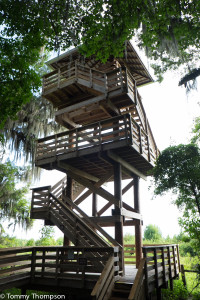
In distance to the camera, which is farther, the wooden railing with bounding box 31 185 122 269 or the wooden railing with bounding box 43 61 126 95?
the wooden railing with bounding box 43 61 126 95

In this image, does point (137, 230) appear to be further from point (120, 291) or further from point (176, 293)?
point (120, 291)

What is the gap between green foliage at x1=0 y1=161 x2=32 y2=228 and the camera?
63.8 feet

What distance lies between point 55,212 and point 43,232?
14588 millimetres

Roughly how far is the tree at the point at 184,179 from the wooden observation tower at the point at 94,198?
5.15 ft

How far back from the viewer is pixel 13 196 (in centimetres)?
2002

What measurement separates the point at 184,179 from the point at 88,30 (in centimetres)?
603

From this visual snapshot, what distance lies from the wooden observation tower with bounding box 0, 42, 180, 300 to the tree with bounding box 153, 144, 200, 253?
5.15 ft

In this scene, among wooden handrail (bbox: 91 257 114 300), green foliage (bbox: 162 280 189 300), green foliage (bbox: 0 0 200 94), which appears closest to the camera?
wooden handrail (bbox: 91 257 114 300)

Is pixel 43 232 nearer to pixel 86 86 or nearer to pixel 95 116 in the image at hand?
pixel 95 116

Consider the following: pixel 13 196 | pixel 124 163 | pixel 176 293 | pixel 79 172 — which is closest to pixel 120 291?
pixel 176 293

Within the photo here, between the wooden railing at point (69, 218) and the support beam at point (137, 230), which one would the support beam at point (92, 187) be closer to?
the wooden railing at point (69, 218)

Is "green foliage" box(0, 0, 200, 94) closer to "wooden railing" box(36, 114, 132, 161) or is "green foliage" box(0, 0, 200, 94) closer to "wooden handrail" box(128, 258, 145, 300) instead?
"wooden railing" box(36, 114, 132, 161)

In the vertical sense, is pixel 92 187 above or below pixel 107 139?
below

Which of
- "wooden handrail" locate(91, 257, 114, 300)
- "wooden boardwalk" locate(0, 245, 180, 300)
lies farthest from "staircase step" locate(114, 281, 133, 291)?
"wooden handrail" locate(91, 257, 114, 300)
